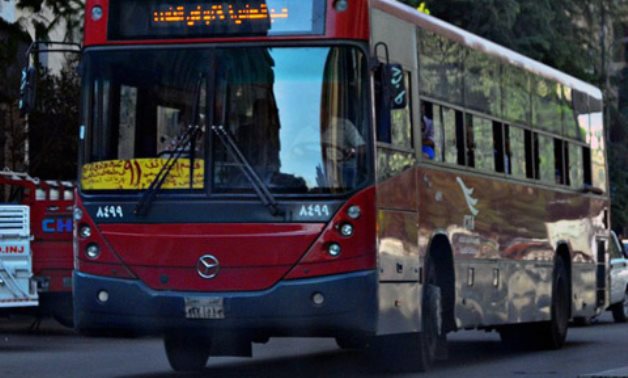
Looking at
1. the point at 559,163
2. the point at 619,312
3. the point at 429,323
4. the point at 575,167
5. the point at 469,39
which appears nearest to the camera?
the point at 429,323

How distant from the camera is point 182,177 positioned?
1359cm

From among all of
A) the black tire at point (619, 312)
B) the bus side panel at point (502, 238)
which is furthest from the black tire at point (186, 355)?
the black tire at point (619, 312)

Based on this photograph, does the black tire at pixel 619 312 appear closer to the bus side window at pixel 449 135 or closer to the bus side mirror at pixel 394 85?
the bus side window at pixel 449 135

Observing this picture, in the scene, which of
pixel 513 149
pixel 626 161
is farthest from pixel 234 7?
pixel 626 161

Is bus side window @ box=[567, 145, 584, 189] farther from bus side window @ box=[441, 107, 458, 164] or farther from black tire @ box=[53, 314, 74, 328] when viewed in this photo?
black tire @ box=[53, 314, 74, 328]

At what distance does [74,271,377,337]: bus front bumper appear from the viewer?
13.3 metres

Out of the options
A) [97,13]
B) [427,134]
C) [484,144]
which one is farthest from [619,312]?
[97,13]

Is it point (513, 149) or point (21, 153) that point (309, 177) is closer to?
point (513, 149)

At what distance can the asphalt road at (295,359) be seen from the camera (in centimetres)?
1638

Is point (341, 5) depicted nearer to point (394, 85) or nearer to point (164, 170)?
point (394, 85)

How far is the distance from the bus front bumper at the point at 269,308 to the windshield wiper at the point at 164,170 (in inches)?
23.5

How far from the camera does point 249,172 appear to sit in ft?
44.0

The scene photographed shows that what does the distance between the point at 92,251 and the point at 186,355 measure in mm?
2567

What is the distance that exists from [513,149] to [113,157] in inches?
250
